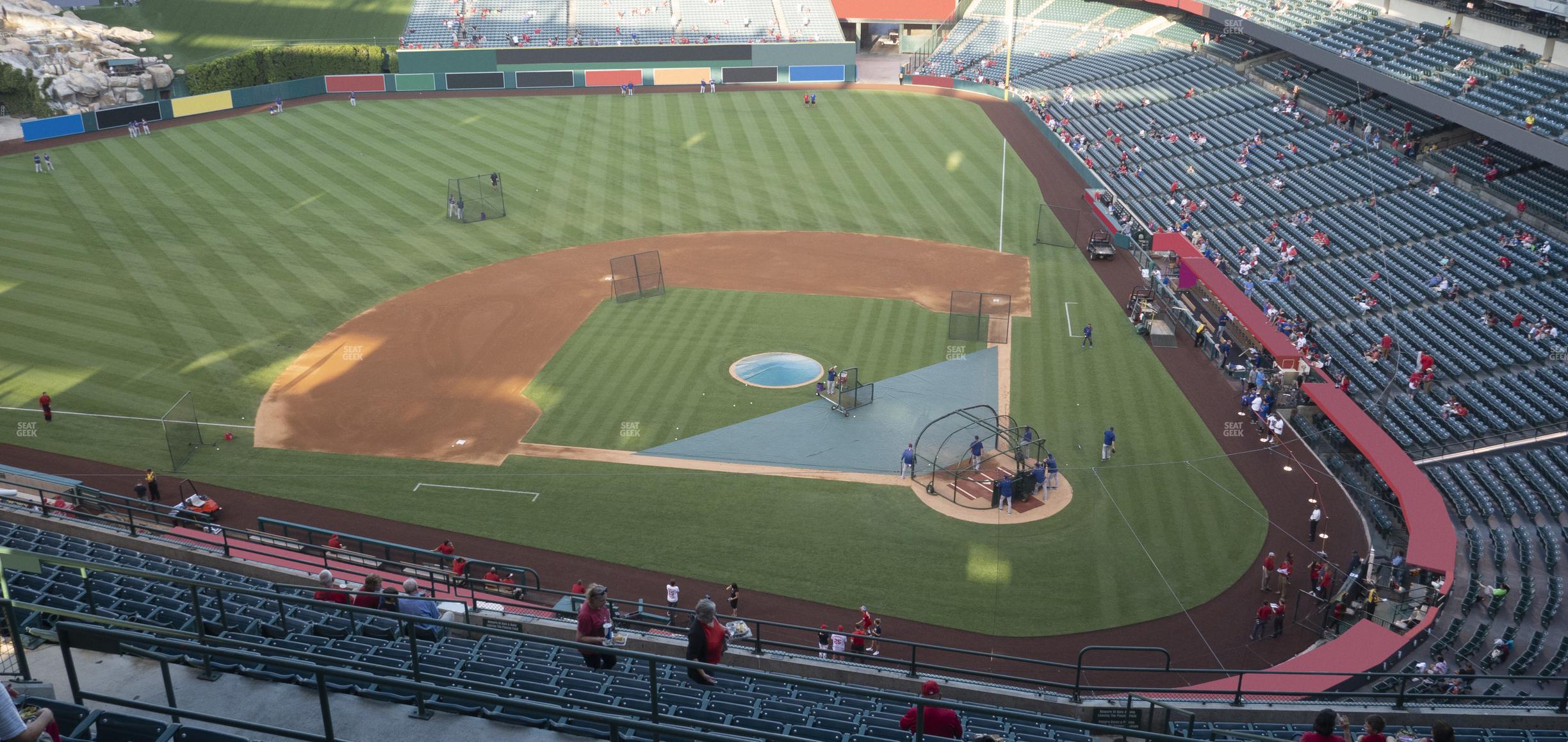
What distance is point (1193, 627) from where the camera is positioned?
23.4 meters

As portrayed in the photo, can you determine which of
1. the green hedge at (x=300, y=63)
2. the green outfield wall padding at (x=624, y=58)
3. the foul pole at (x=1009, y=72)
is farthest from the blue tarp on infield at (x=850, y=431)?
the green hedge at (x=300, y=63)

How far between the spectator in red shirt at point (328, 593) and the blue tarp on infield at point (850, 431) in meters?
13.3

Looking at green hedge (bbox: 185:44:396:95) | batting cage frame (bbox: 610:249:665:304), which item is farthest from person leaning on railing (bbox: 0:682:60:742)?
green hedge (bbox: 185:44:396:95)

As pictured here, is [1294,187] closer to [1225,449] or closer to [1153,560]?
[1225,449]

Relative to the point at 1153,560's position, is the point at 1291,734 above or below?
above

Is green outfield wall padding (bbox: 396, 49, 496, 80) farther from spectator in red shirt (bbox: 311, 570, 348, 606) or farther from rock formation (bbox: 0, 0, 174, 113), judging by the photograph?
spectator in red shirt (bbox: 311, 570, 348, 606)

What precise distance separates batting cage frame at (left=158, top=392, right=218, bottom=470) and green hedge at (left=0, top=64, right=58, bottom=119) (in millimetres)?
40236

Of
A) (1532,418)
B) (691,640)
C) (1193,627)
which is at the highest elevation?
(691,640)

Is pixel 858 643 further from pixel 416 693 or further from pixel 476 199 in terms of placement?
pixel 476 199

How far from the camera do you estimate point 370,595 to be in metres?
14.6

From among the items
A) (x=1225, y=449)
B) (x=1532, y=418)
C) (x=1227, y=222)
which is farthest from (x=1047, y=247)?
(x=1532, y=418)

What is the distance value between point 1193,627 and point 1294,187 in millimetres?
27868

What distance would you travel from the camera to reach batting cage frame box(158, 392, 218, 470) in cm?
2928

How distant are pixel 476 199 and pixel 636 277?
1259 cm
